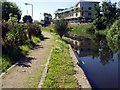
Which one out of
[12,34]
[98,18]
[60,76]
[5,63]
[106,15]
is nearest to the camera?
[60,76]

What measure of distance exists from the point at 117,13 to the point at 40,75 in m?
59.1

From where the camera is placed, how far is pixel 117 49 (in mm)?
31359

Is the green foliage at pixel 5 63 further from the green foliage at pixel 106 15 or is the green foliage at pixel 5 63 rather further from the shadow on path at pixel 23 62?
the green foliage at pixel 106 15

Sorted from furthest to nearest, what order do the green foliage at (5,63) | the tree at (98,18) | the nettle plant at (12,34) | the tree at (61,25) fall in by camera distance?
the tree at (98,18) < the tree at (61,25) < the nettle plant at (12,34) < the green foliage at (5,63)

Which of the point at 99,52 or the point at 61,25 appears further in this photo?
the point at 61,25

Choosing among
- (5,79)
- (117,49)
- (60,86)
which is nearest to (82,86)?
(60,86)

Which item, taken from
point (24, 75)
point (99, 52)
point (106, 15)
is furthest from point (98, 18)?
point (24, 75)

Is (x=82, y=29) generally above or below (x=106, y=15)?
below

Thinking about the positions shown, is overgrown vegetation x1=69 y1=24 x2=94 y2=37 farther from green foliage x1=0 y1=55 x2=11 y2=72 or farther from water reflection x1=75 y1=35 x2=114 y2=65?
green foliage x1=0 y1=55 x2=11 y2=72

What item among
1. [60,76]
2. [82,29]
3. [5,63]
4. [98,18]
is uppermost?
[98,18]

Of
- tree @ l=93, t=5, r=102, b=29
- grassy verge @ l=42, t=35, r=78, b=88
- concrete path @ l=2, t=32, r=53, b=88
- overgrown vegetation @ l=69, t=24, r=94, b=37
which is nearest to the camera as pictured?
concrete path @ l=2, t=32, r=53, b=88

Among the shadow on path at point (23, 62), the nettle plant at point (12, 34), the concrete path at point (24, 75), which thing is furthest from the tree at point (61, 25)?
the concrete path at point (24, 75)

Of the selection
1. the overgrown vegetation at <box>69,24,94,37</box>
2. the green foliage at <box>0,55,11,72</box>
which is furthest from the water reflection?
the overgrown vegetation at <box>69,24,94,37</box>

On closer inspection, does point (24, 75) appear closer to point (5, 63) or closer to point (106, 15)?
point (5, 63)
